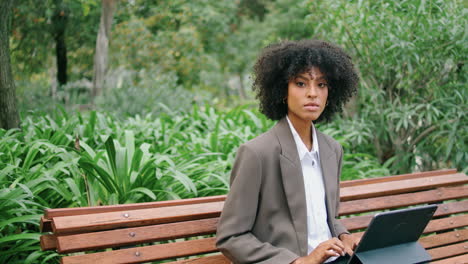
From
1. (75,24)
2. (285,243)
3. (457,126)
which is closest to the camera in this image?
(285,243)

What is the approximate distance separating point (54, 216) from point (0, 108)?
2.47 metres

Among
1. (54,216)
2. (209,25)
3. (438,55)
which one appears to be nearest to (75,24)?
(209,25)

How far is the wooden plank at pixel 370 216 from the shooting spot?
10.0 feet

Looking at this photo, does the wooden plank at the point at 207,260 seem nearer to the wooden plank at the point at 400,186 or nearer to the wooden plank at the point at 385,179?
the wooden plank at the point at 400,186

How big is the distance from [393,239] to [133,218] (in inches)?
43.8

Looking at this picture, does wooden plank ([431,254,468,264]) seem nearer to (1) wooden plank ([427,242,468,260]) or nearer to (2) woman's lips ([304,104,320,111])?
(1) wooden plank ([427,242,468,260])

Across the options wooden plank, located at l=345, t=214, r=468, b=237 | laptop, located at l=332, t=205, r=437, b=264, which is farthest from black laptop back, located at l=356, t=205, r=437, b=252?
wooden plank, located at l=345, t=214, r=468, b=237

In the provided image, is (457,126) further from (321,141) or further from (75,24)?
(75,24)

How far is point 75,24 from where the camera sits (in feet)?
38.8

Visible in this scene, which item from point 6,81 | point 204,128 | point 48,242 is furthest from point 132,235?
point 204,128

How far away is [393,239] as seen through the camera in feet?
7.17

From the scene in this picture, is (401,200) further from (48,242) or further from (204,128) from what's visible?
(204,128)

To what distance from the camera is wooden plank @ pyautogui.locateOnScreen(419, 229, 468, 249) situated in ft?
10.5

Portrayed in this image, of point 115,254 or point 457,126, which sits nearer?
point 115,254
